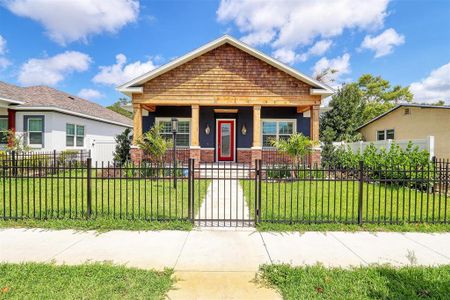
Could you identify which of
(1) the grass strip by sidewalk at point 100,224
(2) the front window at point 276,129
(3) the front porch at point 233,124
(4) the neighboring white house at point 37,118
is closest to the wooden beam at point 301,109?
(3) the front porch at point 233,124

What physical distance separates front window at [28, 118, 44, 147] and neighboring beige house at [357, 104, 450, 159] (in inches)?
858

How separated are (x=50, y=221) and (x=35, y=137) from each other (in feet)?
39.1

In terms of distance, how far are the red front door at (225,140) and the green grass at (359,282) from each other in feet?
39.8

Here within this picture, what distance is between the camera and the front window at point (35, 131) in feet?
48.9

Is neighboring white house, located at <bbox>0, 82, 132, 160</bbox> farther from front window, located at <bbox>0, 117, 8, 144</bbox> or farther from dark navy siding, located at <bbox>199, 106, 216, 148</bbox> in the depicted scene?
dark navy siding, located at <bbox>199, 106, 216, 148</bbox>

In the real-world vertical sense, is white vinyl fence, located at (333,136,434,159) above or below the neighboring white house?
below

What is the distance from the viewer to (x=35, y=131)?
49.3 feet

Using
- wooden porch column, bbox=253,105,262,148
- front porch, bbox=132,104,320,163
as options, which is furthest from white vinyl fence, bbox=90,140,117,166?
wooden porch column, bbox=253,105,262,148

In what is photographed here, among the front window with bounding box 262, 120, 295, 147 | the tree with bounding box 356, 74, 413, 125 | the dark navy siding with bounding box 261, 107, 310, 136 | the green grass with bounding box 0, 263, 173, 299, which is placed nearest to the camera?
the green grass with bounding box 0, 263, 173, 299

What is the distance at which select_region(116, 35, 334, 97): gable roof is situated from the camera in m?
12.2

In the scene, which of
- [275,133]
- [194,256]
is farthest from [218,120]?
[194,256]

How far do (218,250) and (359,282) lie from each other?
230 cm

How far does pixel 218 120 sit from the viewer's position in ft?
51.9

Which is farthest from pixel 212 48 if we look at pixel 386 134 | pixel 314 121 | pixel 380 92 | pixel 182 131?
pixel 380 92
